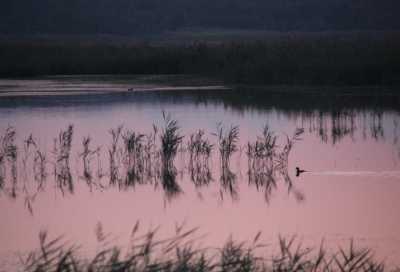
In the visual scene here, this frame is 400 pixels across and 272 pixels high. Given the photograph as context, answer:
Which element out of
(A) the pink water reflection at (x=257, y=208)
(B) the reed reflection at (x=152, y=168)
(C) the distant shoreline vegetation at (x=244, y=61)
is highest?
(C) the distant shoreline vegetation at (x=244, y=61)

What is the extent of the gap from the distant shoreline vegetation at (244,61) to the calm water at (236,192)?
4.19 meters

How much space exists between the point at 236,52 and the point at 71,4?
172 ft

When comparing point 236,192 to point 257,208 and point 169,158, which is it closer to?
point 257,208

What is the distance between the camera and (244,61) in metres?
25.6

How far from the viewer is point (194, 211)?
10422mm

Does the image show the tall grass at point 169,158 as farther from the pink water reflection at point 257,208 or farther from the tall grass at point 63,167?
the tall grass at point 63,167

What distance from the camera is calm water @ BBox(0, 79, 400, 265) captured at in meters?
9.42

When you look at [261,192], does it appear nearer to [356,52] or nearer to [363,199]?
[363,199]

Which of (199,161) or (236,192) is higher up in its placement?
(199,161)

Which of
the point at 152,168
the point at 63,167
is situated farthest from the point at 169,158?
the point at 63,167

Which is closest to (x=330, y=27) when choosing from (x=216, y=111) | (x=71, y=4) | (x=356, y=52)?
(x=71, y=4)

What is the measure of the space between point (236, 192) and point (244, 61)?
1447cm

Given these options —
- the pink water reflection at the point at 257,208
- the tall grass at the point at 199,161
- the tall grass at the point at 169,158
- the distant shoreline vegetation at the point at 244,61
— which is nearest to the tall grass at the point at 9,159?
the pink water reflection at the point at 257,208

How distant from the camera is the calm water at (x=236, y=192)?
942 centimetres
